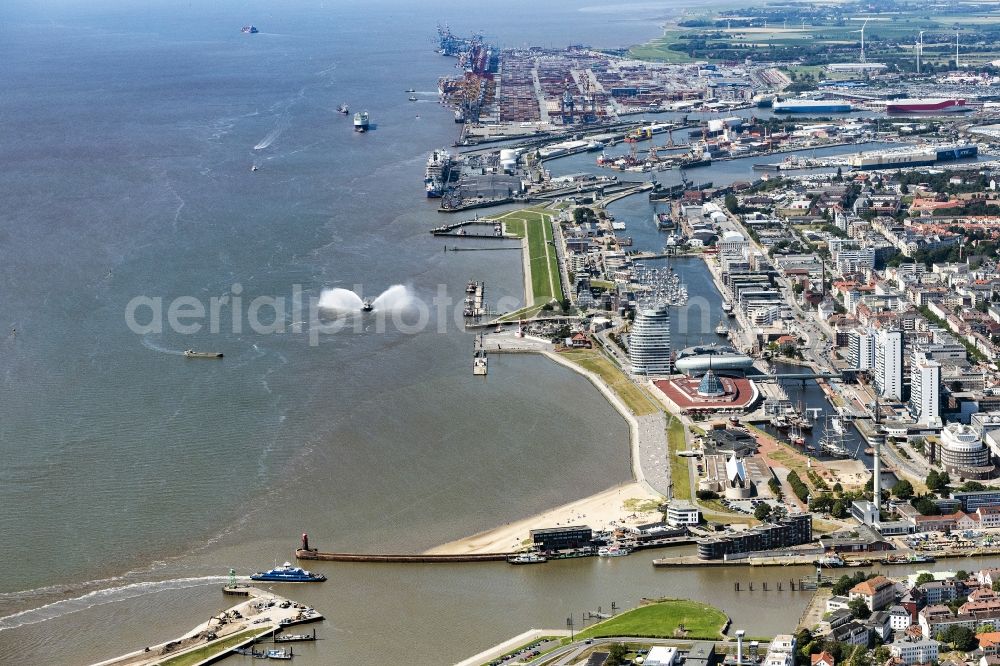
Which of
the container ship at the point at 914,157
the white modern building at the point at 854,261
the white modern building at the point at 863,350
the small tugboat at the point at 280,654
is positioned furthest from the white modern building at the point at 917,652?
the container ship at the point at 914,157

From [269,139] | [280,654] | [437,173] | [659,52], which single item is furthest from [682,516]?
[659,52]

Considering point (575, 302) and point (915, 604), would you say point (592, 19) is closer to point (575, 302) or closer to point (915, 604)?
point (575, 302)

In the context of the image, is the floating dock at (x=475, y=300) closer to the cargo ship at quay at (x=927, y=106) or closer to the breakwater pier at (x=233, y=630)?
the breakwater pier at (x=233, y=630)

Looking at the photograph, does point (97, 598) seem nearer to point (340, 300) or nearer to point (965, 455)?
point (965, 455)

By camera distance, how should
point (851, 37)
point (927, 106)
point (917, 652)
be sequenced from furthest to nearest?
point (851, 37) → point (927, 106) → point (917, 652)

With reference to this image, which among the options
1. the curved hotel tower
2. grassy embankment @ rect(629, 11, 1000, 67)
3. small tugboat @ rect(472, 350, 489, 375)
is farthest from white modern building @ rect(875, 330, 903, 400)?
grassy embankment @ rect(629, 11, 1000, 67)

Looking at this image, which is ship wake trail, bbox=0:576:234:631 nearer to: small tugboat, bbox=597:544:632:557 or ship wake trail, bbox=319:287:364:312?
small tugboat, bbox=597:544:632:557
